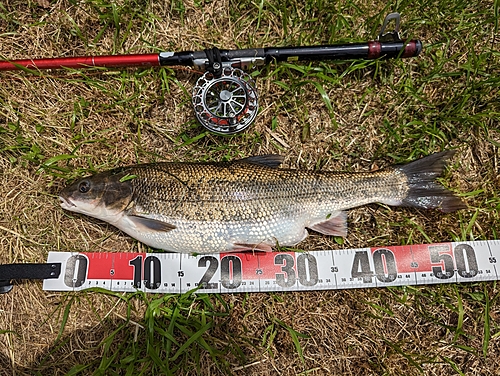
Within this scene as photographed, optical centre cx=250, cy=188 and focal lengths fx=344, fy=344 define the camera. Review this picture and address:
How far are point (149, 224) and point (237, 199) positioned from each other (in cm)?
76

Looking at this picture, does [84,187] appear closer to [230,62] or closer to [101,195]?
[101,195]

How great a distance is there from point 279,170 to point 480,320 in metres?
2.25

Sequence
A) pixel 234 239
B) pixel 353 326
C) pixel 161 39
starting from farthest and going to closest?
1. pixel 161 39
2. pixel 353 326
3. pixel 234 239

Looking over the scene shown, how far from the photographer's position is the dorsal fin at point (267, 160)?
3061 mm

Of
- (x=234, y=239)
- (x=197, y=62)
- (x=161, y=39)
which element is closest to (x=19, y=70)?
(x=161, y=39)

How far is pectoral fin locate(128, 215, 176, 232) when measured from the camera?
2.84 m

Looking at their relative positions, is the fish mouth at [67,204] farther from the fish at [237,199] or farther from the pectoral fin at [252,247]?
the pectoral fin at [252,247]

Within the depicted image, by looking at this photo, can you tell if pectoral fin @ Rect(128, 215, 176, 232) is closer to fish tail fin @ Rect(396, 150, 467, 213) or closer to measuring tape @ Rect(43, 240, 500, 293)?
measuring tape @ Rect(43, 240, 500, 293)

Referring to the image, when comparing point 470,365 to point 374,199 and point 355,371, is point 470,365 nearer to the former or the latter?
point 355,371

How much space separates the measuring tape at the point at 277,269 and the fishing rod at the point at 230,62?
123 centimetres

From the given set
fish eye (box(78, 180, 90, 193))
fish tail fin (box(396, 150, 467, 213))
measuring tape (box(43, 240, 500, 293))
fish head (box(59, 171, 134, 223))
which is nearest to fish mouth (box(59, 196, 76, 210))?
fish head (box(59, 171, 134, 223))

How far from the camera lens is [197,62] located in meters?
3.00

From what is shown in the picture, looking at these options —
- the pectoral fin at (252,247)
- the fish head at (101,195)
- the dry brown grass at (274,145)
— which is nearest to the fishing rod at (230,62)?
the dry brown grass at (274,145)

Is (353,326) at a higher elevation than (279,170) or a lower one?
lower
